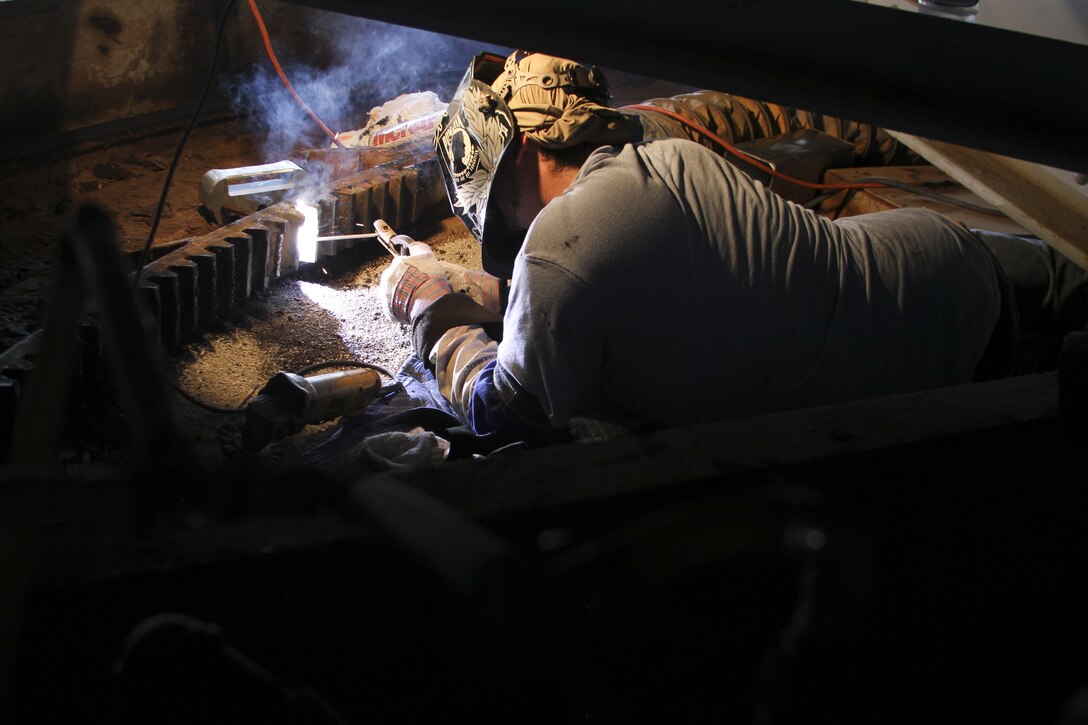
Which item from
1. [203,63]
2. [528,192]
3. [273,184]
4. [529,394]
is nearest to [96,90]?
[203,63]

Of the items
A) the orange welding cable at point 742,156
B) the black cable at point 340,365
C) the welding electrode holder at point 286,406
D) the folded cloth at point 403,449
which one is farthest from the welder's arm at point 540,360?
the orange welding cable at point 742,156

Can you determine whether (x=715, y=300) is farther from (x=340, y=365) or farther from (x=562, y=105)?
(x=340, y=365)

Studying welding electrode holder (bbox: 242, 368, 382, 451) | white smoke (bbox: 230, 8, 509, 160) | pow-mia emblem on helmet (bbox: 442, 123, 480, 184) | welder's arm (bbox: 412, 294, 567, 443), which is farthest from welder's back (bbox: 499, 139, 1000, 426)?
white smoke (bbox: 230, 8, 509, 160)

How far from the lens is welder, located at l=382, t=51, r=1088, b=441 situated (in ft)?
6.85

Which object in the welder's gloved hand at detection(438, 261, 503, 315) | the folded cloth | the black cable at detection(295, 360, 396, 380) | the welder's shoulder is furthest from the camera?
the welder's gloved hand at detection(438, 261, 503, 315)

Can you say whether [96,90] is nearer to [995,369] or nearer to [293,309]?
[293,309]

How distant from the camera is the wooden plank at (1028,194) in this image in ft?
9.62

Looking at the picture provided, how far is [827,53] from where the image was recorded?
39.5 inches

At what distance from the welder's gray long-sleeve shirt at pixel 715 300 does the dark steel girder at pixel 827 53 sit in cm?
102

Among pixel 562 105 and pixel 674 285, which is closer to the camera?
pixel 674 285

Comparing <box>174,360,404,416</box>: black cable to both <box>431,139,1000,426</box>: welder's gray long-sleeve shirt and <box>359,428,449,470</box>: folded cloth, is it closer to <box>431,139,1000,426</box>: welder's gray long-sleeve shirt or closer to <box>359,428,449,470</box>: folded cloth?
<box>359,428,449,470</box>: folded cloth

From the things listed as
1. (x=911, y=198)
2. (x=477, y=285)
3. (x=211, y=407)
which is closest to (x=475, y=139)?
(x=477, y=285)

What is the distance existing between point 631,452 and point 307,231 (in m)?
3.13

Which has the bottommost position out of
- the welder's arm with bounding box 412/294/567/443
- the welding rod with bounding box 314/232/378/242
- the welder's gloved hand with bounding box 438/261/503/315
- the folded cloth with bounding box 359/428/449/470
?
Answer: the folded cloth with bounding box 359/428/449/470
